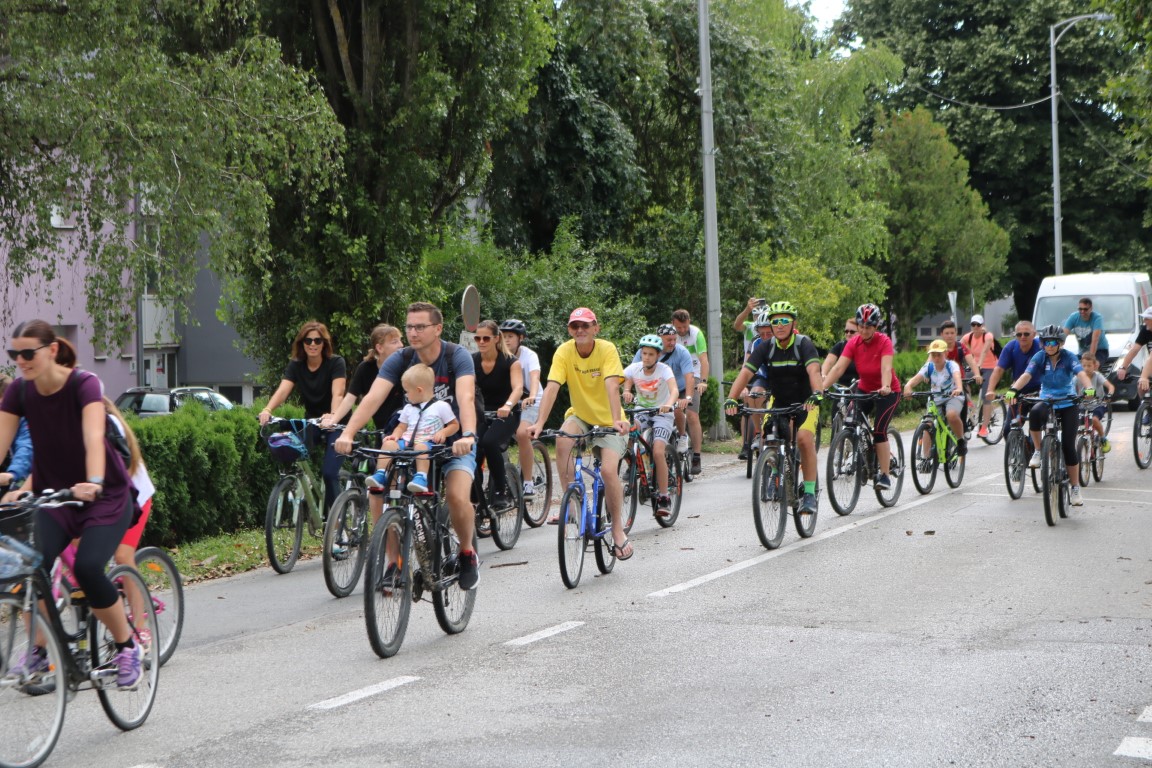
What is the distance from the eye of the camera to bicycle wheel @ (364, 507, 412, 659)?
7.19m

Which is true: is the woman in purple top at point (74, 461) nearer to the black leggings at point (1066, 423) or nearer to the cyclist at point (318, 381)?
the cyclist at point (318, 381)

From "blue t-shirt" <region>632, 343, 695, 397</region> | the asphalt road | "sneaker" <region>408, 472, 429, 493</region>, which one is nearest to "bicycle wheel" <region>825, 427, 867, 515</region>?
the asphalt road

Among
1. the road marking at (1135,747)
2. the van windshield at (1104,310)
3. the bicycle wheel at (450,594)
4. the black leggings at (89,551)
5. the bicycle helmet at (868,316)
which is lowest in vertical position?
the road marking at (1135,747)

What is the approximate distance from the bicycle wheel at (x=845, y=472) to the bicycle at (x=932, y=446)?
5.77 feet

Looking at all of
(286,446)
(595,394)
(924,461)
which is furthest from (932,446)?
(286,446)

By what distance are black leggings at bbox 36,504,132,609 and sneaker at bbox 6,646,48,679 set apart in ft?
1.17

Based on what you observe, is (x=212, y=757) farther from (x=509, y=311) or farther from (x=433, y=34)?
(x=509, y=311)

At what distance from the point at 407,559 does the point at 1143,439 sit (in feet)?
42.5

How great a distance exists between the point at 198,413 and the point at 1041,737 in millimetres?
8997

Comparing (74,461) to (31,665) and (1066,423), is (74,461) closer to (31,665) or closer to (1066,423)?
(31,665)

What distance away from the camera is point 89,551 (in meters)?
5.86

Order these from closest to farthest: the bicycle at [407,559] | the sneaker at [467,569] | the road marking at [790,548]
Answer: the bicycle at [407,559], the sneaker at [467,569], the road marking at [790,548]

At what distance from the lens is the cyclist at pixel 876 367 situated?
521 inches

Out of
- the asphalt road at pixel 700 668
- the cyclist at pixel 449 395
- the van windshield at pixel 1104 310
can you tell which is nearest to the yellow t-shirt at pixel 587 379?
the asphalt road at pixel 700 668
